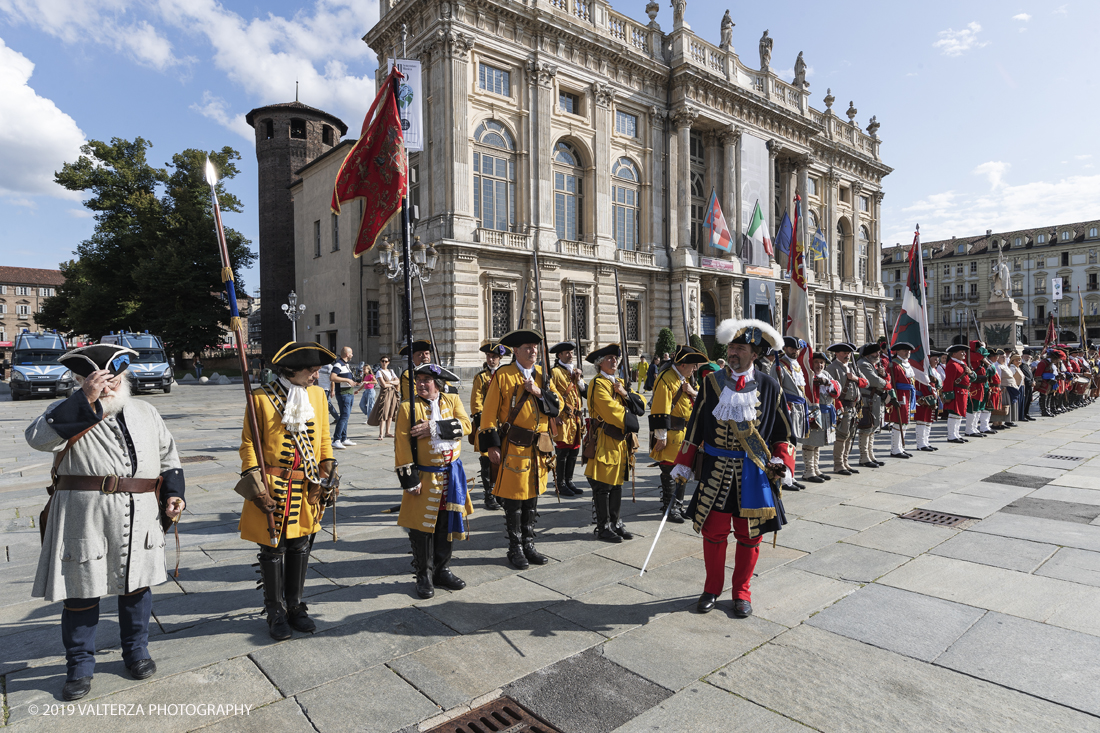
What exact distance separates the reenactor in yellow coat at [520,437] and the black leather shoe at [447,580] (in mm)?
646

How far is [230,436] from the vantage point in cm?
1333

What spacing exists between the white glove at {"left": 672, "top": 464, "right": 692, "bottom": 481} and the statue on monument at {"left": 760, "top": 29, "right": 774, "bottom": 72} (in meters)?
39.5

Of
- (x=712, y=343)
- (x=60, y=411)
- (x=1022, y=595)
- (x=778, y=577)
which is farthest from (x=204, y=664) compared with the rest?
(x=712, y=343)

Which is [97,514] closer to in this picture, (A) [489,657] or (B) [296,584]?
(B) [296,584]

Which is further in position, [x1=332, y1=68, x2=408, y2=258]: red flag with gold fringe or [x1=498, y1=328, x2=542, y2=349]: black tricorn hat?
[x1=498, y1=328, x2=542, y2=349]: black tricorn hat

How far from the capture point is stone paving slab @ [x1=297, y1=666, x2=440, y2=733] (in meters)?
3.02

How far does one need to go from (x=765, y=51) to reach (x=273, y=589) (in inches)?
1652

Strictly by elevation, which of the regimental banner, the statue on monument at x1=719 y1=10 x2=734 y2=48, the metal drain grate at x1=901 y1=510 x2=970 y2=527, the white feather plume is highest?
the statue on monument at x1=719 y1=10 x2=734 y2=48

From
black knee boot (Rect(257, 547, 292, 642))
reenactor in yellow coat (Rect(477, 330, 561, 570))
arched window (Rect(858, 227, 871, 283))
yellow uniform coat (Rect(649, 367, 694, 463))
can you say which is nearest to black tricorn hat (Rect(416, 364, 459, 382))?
reenactor in yellow coat (Rect(477, 330, 561, 570))

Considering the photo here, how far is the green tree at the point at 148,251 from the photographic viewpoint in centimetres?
3481

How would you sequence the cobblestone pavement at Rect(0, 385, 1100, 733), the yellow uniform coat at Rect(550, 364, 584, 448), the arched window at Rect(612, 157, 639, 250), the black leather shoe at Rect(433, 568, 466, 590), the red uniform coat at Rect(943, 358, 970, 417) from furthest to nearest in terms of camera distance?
the arched window at Rect(612, 157, 639, 250) → the red uniform coat at Rect(943, 358, 970, 417) → the yellow uniform coat at Rect(550, 364, 584, 448) → the black leather shoe at Rect(433, 568, 466, 590) → the cobblestone pavement at Rect(0, 385, 1100, 733)

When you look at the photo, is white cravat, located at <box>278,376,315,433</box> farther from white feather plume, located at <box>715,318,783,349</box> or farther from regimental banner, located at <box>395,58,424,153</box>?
regimental banner, located at <box>395,58,424,153</box>

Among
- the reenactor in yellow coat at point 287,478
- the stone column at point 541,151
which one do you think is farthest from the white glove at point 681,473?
the stone column at point 541,151

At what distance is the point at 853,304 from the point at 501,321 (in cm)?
3200
